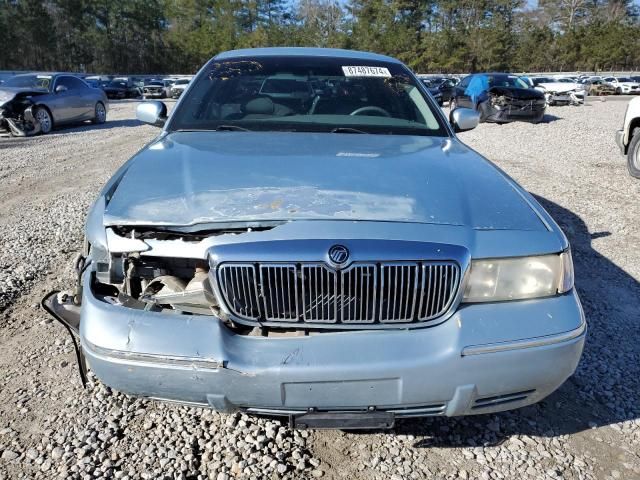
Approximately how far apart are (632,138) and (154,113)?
6979 mm

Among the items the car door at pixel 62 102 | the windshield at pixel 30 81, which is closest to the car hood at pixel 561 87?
the car door at pixel 62 102

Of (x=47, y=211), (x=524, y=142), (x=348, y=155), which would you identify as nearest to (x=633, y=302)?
(x=348, y=155)

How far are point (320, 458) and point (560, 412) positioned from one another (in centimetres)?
117

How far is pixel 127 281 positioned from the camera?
1.87 meters

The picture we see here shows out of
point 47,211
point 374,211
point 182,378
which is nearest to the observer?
point 182,378

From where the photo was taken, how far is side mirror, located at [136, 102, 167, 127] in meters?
3.55

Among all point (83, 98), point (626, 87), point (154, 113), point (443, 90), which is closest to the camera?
point (154, 113)

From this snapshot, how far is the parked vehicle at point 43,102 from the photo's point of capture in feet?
37.8

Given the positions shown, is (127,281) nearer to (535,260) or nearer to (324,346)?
(324,346)

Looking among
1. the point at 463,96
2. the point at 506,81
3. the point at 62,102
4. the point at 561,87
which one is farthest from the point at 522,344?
the point at 561,87

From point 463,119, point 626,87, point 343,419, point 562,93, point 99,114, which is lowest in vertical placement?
point 626,87

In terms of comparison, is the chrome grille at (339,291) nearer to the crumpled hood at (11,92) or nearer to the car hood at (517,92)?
the crumpled hood at (11,92)

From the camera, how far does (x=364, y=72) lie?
3436 millimetres

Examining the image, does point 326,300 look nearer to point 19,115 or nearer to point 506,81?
point 19,115
